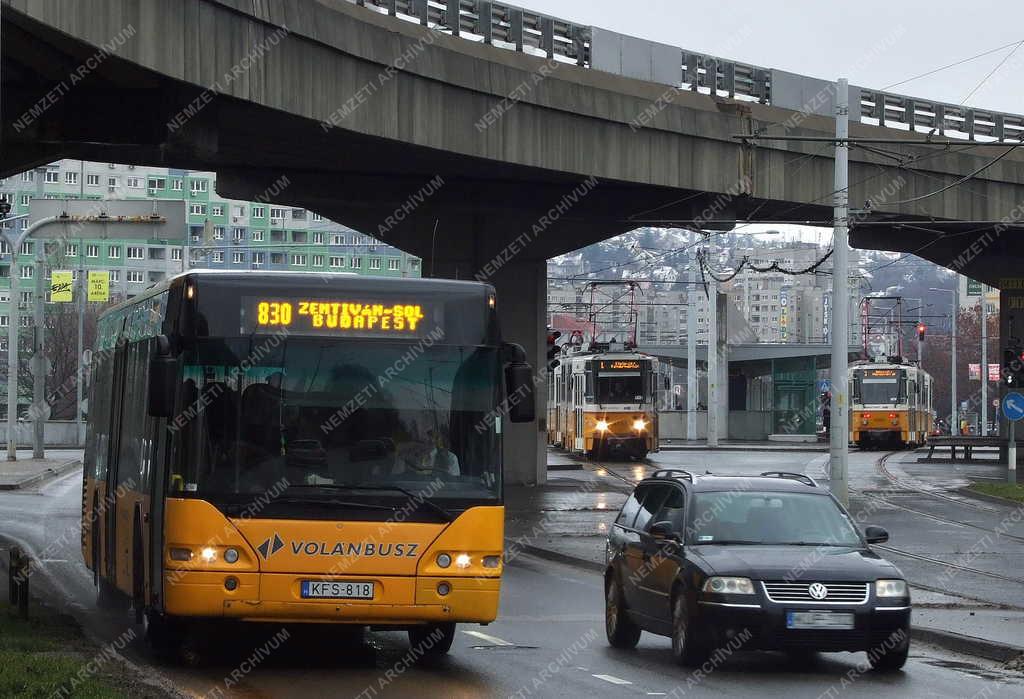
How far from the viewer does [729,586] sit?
42.5 ft

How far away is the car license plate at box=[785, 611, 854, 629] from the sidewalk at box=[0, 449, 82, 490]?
3124 centimetres

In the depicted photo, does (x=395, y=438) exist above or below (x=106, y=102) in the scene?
below

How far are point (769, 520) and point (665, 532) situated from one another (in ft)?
2.86

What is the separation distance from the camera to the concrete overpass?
866 inches

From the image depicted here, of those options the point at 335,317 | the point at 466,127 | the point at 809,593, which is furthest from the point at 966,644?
the point at 466,127

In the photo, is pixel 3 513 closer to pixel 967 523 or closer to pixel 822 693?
pixel 967 523

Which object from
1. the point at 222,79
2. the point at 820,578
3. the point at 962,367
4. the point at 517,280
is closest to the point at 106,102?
the point at 222,79

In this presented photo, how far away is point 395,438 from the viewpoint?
1259 cm

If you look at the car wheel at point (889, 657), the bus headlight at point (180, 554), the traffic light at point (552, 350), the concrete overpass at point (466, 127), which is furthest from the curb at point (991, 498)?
the bus headlight at point (180, 554)

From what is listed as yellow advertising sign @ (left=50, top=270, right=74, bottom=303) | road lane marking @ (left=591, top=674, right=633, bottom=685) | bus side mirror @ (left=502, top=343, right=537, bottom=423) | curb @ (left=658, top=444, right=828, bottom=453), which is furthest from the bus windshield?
curb @ (left=658, top=444, right=828, bottom=453)

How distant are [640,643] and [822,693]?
3.68 meters

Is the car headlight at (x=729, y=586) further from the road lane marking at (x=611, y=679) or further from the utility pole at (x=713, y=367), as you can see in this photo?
the utility pole at (x=713, y=367)

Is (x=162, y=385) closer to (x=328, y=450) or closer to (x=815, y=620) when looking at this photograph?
(x=328, y=450)

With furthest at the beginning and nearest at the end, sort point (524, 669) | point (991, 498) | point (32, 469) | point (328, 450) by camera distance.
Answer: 1. point (32, 469)
2. point (991, 498)
3. point (524, 669)
4. point (328, 450)
